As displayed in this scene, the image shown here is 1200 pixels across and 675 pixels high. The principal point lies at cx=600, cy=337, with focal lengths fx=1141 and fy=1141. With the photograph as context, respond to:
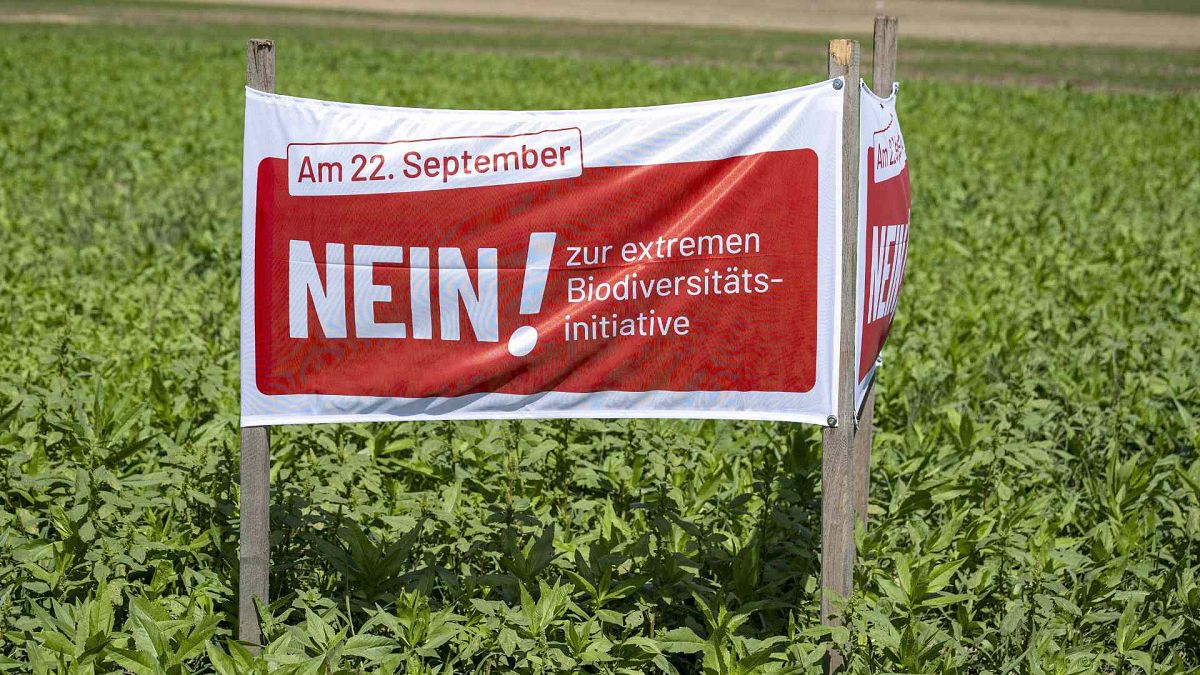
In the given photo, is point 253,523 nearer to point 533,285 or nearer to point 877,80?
point 533,285

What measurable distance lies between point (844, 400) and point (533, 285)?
92 cm

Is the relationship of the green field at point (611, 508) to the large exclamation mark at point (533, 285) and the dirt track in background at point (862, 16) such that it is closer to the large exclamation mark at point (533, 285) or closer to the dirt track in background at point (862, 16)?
the large exclamation mark at point (533, 285)

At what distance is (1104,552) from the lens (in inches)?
155

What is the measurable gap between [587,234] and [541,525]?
1350 mm

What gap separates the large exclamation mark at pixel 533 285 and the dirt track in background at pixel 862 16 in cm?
5896

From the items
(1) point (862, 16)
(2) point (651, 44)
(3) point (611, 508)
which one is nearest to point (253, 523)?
(3) point (611, 508)

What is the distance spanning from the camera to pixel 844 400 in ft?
10.3

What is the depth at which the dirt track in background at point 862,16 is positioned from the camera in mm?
62281

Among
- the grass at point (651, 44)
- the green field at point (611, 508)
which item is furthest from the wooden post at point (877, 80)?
the grass at point (651, 44)

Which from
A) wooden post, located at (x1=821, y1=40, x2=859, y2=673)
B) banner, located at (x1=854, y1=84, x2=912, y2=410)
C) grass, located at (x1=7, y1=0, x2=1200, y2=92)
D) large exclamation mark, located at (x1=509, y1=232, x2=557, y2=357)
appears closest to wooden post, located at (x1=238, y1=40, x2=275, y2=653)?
large exclamation mark, located at (x1=509, y1=232, x2=557, y2=357)

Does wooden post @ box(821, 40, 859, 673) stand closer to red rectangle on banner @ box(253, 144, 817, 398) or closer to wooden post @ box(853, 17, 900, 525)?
red rectangle on banner @ box(253, 144, 817, 398)

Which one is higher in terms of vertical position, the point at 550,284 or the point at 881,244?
the point at 881,244

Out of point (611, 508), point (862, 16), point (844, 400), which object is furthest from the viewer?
point (862, 16)

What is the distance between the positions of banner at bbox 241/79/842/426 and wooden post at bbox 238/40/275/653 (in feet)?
0.28
